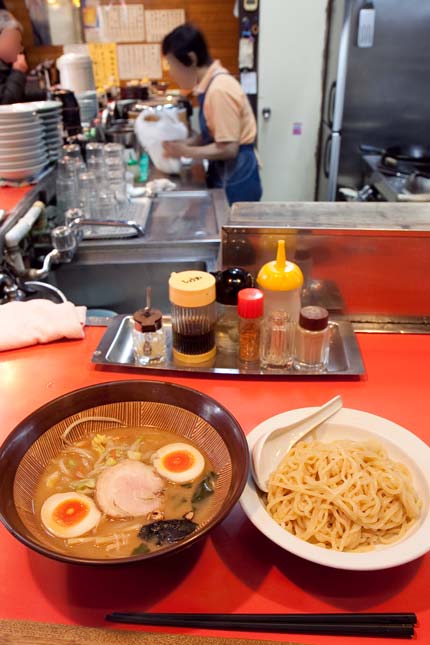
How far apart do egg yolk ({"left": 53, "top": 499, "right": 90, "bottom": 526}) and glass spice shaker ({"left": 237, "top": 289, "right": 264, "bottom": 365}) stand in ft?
1.96

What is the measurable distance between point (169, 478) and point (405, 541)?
410 mm

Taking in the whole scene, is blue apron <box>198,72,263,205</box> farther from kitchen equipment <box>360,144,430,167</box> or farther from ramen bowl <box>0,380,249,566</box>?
ramen bowl <box>0,380,249,566</box>

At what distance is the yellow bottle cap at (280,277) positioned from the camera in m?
1.36

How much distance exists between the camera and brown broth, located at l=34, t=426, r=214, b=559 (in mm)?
861

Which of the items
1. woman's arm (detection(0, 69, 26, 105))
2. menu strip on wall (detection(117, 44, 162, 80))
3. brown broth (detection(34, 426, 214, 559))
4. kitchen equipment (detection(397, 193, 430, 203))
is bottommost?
brown broth (detection(34, 426, 214, 559))

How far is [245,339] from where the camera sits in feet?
4.55

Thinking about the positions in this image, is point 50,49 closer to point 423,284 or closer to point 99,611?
point 423,284

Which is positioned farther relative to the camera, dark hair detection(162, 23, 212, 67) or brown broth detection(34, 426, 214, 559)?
dark hair detection(162, 23, 212, 67)

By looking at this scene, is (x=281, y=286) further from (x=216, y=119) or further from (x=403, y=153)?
(x=403, y=153)

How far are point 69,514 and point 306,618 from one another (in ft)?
1.35

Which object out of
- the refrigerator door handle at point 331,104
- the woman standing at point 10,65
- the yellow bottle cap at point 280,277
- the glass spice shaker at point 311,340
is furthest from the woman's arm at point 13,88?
the glass spice shaker at point 311,340

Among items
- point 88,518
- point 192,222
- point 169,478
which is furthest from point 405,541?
point 192,222

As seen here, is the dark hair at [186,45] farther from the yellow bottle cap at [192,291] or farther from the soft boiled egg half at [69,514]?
the soft boiled egg half at [69,514]

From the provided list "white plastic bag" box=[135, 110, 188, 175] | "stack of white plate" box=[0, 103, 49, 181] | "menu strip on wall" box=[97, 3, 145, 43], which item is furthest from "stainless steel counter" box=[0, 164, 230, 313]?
"menu strip on wall" box=[97, 3, 145, 43]
